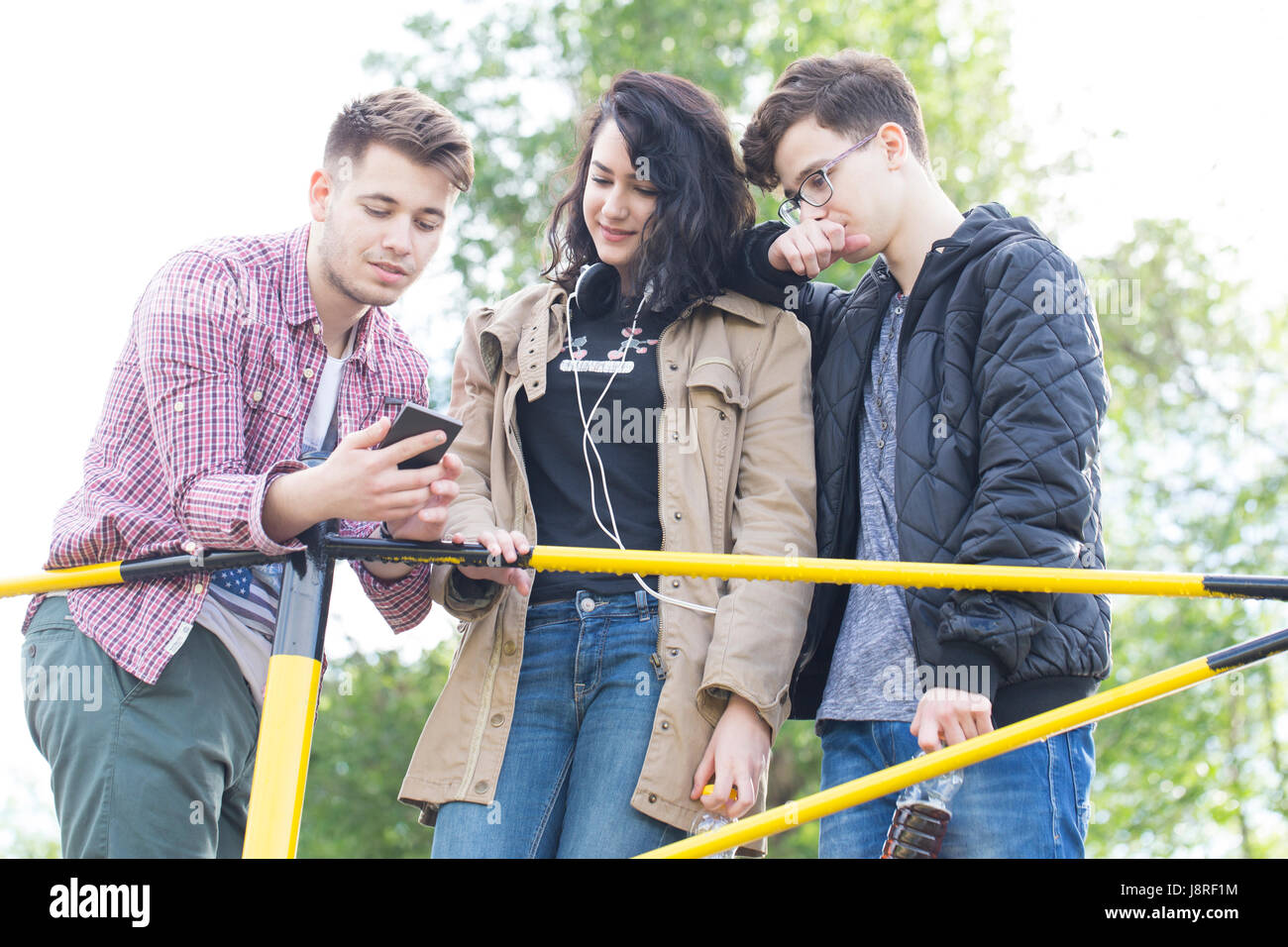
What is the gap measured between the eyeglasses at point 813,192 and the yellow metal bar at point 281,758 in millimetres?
1544

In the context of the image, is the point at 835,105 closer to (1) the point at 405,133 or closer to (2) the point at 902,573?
(1) the point at 405,133

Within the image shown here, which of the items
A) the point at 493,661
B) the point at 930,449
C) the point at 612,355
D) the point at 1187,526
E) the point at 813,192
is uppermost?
the point at 1187,526

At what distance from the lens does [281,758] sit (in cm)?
218

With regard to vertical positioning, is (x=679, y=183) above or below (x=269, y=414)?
above

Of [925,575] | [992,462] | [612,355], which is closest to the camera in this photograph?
[925,575]

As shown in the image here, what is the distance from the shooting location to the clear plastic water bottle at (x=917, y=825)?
242 centimetres

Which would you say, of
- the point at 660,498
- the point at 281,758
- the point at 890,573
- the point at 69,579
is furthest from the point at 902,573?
the point at 69,579

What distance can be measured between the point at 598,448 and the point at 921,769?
3.43 ft

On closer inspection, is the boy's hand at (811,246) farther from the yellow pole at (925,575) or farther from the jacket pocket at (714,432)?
the yellow pole at (925,575)

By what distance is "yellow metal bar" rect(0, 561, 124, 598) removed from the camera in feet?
8.24

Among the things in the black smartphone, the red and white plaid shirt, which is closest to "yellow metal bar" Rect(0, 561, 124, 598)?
the red and white plaid shirt
